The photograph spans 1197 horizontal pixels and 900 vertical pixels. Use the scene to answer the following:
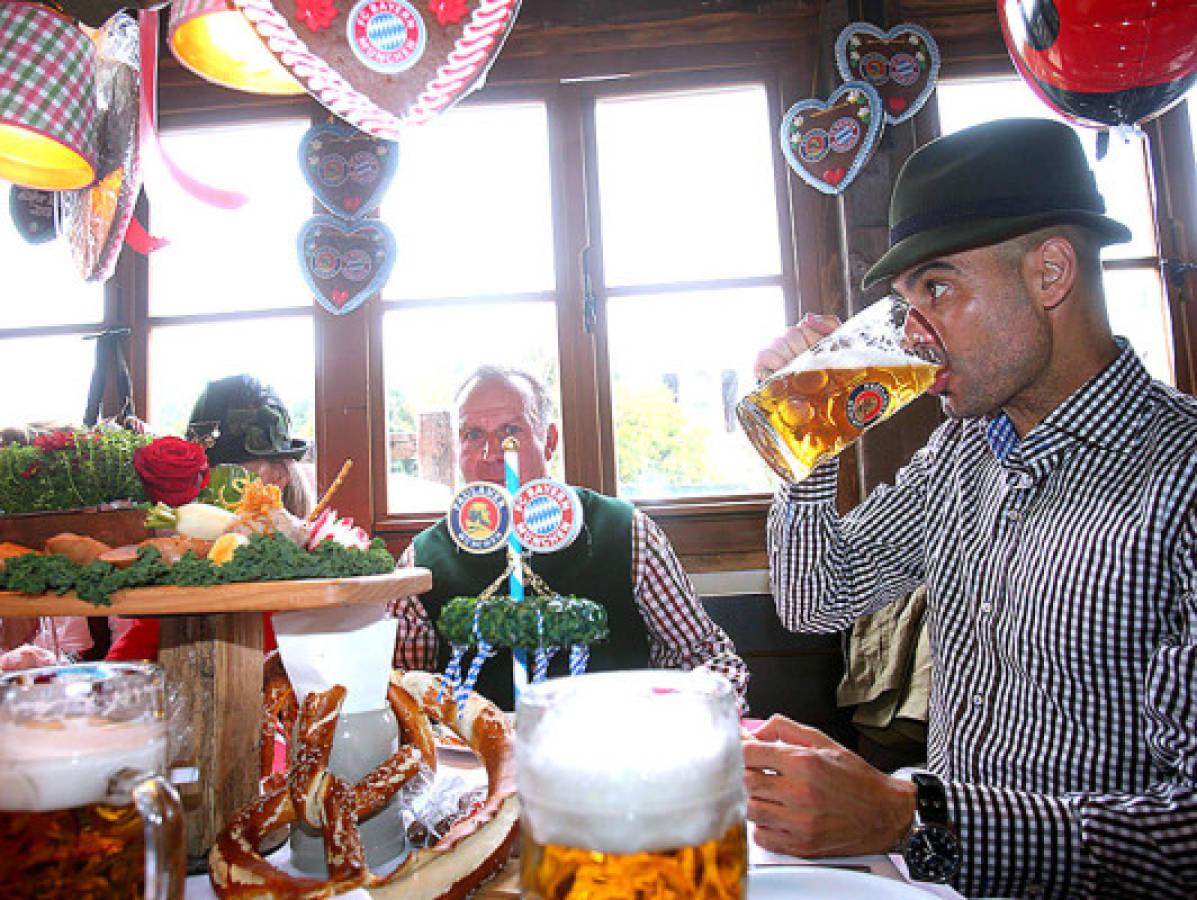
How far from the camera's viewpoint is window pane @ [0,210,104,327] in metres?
3.72

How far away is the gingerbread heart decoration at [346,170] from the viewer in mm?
3234

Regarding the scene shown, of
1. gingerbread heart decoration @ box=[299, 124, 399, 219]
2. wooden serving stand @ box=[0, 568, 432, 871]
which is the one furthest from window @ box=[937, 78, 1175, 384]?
wooden serving stand @ box=[0, 568, 432, 871]

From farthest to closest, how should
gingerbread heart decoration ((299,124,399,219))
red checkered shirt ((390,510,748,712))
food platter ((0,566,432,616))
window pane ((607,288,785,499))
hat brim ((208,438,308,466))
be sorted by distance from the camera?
window pane ((607,288,785,499)), gingerbread heart decoration ((299,124,399,219)), hat brim ((208,438,308,466)), red checkered shirt ((390,510,748,712)), food platter ((0,566,432,616))

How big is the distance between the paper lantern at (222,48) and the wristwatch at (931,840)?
4.89 ft

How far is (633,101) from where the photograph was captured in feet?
12.2

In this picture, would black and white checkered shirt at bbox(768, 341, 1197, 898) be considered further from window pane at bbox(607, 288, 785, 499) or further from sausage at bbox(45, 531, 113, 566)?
window pane at bbox(607, 288, 785, 499)

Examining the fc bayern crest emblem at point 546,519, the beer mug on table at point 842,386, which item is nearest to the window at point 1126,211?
the beer mug on table at point 842,386

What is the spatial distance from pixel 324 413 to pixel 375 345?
1.23 ft

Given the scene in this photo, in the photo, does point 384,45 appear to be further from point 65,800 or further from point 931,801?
point 931,801

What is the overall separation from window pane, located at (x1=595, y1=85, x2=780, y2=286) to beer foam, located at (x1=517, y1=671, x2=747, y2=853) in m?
3.26

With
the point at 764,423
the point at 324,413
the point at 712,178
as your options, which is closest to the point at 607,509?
the point at 764,423

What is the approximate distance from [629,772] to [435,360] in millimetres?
3295

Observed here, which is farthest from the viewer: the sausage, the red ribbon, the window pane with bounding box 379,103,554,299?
A: the window pane with bounding box 379,103,554,299

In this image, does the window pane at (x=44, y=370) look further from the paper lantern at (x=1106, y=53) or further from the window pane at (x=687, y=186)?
the paper lantern at (x=1106, y=53)
